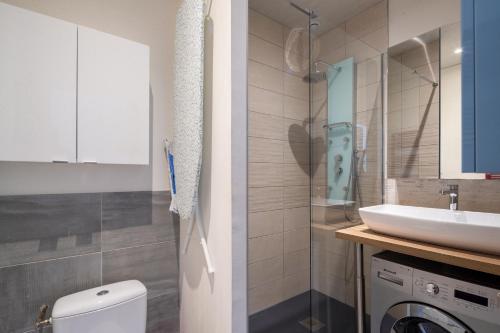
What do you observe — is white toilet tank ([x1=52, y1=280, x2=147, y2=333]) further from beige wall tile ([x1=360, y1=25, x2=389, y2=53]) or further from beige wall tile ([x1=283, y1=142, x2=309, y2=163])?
beige wall tile ([x1=360, y1=25, x2=389, y2=53])

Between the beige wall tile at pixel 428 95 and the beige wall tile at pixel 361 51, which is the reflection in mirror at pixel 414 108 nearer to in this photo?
the beige wall tile at pixel 428 95

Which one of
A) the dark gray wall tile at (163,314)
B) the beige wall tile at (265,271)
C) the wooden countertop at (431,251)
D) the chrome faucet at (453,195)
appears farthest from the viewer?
the beige wall tile at (265,271)

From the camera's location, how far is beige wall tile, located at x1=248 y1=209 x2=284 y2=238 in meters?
1.90

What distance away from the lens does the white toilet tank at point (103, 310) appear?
1.09 meters

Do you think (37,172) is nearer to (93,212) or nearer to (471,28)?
(93,212)

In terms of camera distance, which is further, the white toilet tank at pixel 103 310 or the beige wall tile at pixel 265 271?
the beige wall tile at pixel 265 271

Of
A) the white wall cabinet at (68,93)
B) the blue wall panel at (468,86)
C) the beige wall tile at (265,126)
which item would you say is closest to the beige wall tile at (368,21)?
the beige wall tile at (265,126)

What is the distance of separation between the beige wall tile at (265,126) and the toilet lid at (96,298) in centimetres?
129

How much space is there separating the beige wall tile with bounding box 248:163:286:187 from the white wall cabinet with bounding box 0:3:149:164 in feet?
2.72

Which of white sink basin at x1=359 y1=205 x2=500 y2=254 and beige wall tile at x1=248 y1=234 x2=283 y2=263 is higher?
white sink basin at x1=359 y1=205 x2=500 y2=254

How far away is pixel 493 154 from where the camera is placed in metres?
0.54

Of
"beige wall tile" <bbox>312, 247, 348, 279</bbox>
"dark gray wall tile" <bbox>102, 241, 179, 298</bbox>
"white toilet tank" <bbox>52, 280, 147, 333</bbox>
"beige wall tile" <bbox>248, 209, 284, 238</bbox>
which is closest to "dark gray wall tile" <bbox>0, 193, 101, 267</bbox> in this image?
"dark gray wall tile" <bbox>102, 241, 179, 298</bbox>

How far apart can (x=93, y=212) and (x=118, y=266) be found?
36 cm

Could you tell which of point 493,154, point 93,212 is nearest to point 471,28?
point 493,154
